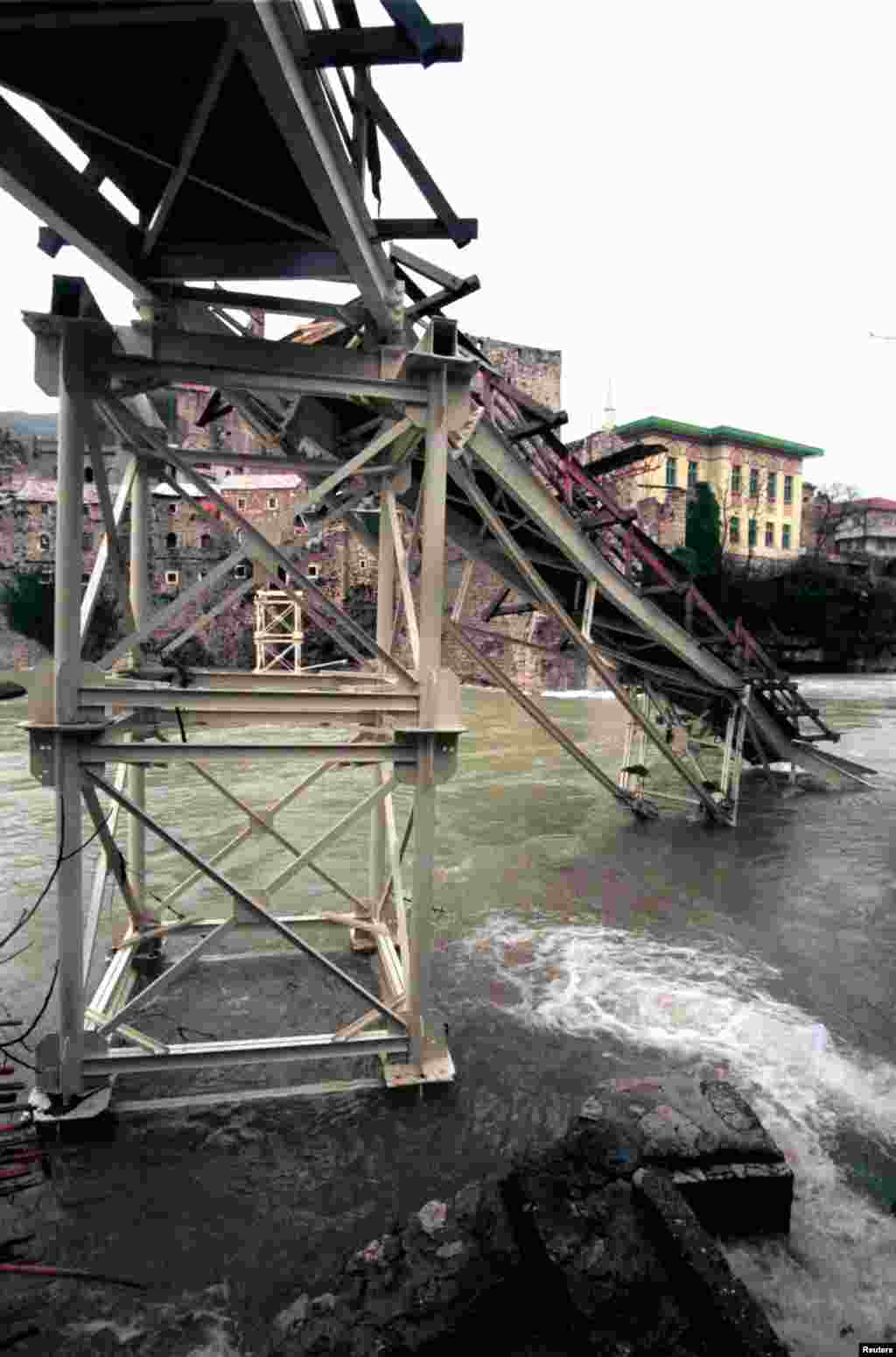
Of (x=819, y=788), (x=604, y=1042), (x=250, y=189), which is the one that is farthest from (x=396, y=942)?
(x=819, y=788)

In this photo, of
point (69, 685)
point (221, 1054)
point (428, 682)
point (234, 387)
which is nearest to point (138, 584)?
point (69, 685)

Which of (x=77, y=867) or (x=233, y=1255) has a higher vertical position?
(x=77, y=867)

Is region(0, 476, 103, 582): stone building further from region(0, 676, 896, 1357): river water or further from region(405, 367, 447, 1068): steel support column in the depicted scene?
region(405, 367, 447, 1068): steel support column

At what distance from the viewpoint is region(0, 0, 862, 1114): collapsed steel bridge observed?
3.29 meters

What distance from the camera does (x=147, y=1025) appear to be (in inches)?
243

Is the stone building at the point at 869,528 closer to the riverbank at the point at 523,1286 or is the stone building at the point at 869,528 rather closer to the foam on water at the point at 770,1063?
the foam on water at the point at 770,1063

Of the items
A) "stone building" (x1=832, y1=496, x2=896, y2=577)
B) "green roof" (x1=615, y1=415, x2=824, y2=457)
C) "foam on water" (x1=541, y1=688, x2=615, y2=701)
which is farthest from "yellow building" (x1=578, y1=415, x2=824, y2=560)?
"foam on water" (x1=541, y1=688, x2=615, y2=701)

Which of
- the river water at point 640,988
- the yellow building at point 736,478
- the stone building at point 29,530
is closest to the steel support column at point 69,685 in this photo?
the river water at point 640,988

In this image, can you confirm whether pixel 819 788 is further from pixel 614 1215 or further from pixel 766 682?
pixel 614 1215

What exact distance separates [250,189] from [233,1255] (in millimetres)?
5372

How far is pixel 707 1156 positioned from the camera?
14.2 feet

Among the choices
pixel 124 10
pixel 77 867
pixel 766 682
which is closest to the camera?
pixel 124 10

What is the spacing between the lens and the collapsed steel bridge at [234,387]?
3293mm

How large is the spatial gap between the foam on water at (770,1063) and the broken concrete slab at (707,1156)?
15 cm
